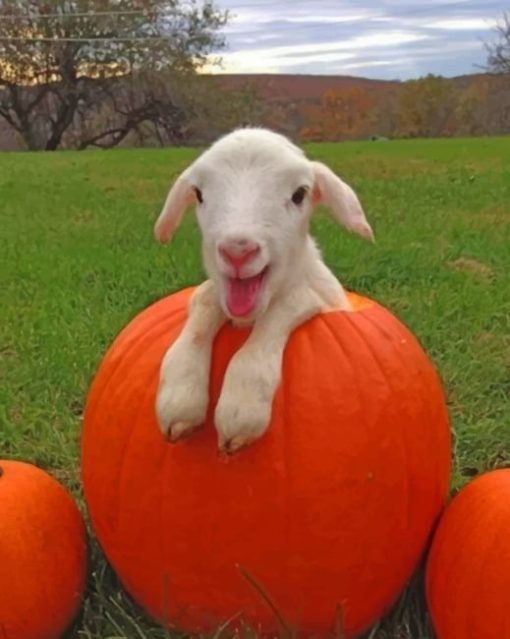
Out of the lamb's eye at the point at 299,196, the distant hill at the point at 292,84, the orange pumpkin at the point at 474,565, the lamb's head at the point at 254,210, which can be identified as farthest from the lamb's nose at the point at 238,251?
the distant hill at the point at 292,84

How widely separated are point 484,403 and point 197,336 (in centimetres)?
173

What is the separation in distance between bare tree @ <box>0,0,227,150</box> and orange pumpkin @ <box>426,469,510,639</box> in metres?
33.7

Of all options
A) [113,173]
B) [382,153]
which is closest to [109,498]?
[113,173]

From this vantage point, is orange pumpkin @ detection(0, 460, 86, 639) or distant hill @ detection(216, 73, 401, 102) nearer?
orange pumpkin @ detection(0, 460, 86, 639)

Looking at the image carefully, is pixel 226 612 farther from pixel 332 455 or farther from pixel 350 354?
pixel 350 354

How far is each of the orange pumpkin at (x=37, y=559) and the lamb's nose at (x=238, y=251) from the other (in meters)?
0.87

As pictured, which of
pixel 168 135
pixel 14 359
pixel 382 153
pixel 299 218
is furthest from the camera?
pixel 168 135

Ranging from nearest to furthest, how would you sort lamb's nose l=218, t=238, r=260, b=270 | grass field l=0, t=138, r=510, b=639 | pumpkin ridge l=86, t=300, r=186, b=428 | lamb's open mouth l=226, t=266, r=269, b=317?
lamb's nose l=218, t=238, r=260, b=270, lamb's open mouth l=226, t=266, r=269, b=317, pumpkin ridge l=86, t=300, r=186, b=428, grass field l=0, t=138, r=510, b=639

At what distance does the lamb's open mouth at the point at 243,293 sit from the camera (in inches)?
80.2

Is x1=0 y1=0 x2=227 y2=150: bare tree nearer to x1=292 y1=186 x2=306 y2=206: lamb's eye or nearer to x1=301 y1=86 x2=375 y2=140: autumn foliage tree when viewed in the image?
x1=301 y1=86 x2=375 y2=140: autumn foliage tree

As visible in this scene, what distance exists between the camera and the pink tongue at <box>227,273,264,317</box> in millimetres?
2037

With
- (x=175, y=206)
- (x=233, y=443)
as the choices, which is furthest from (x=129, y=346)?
(x=233, y=443)

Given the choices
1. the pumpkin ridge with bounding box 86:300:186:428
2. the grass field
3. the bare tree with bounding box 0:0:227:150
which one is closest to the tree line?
the bare tree with bounding box 0:0:227:150

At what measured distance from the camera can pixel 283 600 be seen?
2.26 metres
